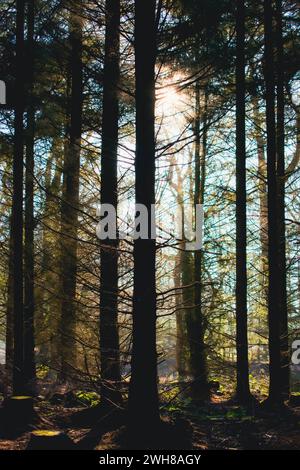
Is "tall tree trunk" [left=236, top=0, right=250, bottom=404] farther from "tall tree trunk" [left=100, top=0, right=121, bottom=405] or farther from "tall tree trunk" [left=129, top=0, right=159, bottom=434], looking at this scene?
"tall tree trunk" [left=129, top=0, right=159, bottom=434]

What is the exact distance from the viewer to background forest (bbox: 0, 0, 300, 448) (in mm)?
7191

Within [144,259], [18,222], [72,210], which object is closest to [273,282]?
[144,259]

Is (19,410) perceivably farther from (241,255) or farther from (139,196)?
(241,255)

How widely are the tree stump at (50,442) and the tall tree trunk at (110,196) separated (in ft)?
4.82

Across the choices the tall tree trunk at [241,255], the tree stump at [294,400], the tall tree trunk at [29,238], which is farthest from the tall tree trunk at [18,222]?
the tree stump at [294,400]

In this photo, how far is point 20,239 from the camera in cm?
990

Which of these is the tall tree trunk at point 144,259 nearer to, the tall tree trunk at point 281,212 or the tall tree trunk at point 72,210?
the tall tree trunk at point 72,210

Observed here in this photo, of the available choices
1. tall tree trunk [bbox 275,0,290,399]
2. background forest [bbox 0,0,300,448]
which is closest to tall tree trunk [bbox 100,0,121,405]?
background forest [bbox 0,0,300,448]

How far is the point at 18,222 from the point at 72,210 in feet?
4.21

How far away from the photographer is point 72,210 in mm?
9383

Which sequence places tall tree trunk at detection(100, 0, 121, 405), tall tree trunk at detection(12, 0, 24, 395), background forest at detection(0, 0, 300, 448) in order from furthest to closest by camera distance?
tall tree trunk at detection(12, 0, 24, 395), tall tree trunk at detection(100, 0, 121, 405), background forest at detection(0, 0, 300, 448)

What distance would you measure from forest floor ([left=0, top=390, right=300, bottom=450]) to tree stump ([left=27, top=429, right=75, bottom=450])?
0.60 ft

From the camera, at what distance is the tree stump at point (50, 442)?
6367mm
